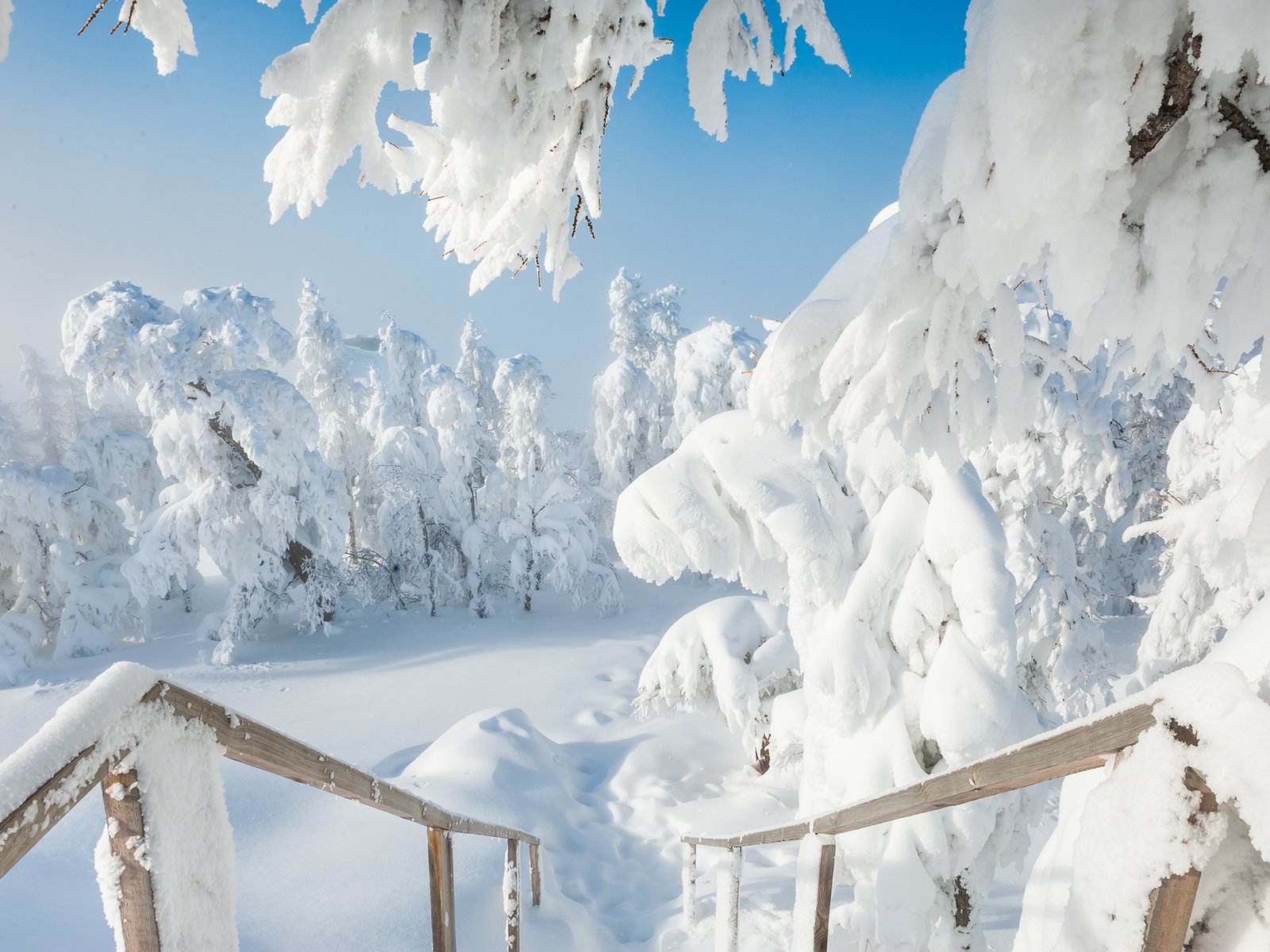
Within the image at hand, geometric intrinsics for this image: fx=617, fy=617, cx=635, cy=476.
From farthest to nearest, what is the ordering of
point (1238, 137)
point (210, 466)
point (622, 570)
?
1. point (622, 570)
2. point (210, 466)
3. point (1238, 137)

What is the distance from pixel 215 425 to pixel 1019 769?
17871 mm

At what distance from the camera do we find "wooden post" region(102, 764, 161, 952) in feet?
3.87

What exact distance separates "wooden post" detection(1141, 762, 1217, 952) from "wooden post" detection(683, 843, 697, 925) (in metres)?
5.02

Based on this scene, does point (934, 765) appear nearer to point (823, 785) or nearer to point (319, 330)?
point (823, 785)

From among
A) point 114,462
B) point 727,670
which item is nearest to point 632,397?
point 114,462

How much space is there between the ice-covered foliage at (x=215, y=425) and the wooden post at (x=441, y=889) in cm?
1430

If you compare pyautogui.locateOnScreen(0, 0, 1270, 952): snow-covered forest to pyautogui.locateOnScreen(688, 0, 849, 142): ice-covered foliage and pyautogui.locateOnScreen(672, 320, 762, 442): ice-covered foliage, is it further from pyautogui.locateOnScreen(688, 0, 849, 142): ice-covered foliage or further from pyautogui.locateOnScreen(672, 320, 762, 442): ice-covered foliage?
pyautogui.locateOnScreen(672, 320, 762, 442): ice-covered foliage

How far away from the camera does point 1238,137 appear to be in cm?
125

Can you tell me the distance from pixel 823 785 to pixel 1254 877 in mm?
5211

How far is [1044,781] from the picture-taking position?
1.61 metres

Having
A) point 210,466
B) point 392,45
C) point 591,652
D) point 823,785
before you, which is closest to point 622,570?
point 591,652

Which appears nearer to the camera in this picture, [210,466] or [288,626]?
[210,466]

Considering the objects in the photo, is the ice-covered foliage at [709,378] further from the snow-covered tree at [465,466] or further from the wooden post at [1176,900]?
the wooden post at [1176,900]

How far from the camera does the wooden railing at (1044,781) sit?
106 centimetres
